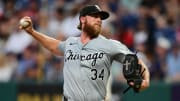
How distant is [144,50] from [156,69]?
51cm

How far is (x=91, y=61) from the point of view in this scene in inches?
304

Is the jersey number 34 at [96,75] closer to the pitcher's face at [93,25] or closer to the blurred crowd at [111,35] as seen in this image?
the pitcher's face at [93,25]

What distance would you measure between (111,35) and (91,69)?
4918mm

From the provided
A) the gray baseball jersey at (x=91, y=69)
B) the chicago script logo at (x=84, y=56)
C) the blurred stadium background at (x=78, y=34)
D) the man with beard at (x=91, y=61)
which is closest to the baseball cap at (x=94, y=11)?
the man with beard at (x=91, y=61)

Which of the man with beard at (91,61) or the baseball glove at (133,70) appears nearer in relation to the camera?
the baseball glove at (133,70)

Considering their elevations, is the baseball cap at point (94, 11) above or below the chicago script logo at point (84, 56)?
above

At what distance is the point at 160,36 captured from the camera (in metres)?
13.1

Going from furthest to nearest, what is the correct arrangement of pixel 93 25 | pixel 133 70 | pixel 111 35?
1. pixel 111 35
2. pixel 93 25
3. pixel 133 70

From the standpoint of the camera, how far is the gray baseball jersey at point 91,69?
25.2 ft

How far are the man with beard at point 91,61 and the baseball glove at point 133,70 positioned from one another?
63 mm

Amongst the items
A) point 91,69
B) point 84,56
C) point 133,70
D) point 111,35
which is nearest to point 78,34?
point 111,35

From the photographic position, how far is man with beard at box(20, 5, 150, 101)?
25.2 feet

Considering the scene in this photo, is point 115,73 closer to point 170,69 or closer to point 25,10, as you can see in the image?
point 170,69

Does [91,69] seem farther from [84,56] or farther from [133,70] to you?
[133,70]
